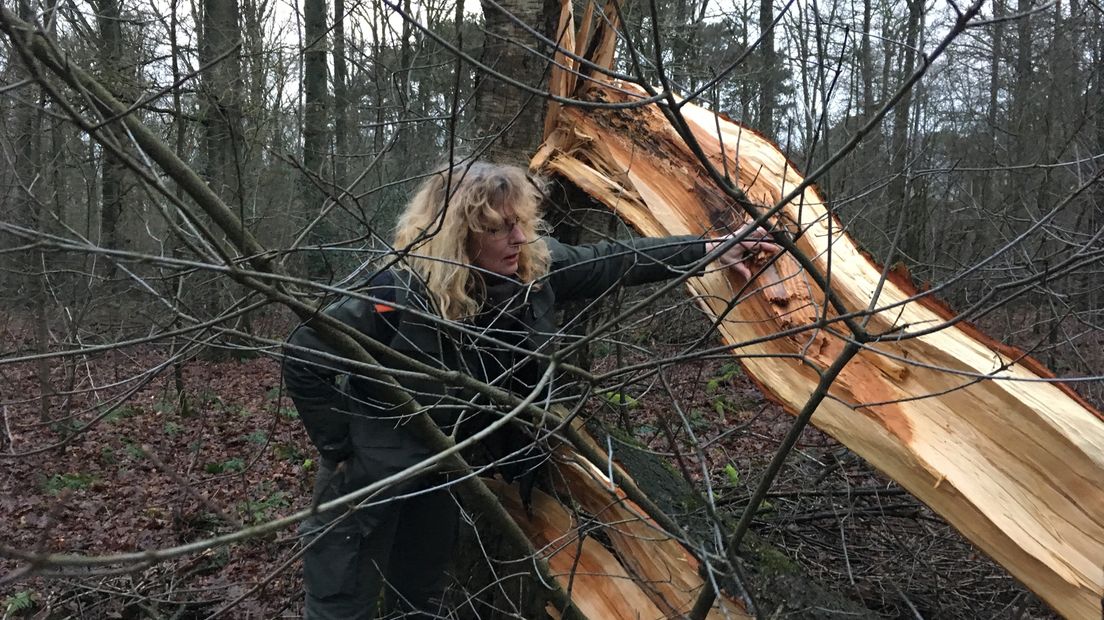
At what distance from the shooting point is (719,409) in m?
5.85

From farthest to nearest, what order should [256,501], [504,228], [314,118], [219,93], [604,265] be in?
[314,118] → [219,93] → [256,501] → [604,265] → [504,228]

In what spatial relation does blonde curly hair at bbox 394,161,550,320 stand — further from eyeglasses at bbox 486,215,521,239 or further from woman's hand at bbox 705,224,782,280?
woman's hand at bbox 705,224,782,280

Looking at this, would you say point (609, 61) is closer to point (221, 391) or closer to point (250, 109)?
point (250, 109)

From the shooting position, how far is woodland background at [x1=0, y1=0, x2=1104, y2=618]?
171 centimetres

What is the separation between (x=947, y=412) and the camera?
216 cm

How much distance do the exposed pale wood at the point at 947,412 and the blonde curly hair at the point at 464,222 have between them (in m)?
0.51

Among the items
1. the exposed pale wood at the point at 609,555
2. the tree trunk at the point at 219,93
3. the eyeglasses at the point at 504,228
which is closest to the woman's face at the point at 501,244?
the eyeglasses at the point at 504,228

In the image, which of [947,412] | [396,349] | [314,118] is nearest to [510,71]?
[396,349]

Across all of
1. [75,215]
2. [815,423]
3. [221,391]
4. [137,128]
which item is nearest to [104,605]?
[137,128]

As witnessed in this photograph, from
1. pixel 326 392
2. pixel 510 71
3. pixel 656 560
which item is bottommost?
pixel 656 560

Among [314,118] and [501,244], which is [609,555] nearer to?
[501,244]

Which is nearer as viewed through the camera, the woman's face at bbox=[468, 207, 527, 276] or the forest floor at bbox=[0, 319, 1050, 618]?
the woman's face at bbox=[468, 207, 527, 276]

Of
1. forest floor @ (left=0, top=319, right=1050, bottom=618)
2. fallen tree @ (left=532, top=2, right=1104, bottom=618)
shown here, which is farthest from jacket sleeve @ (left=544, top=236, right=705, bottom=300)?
forest floor @ (left=0, top=319, right=1050, bottom=618)

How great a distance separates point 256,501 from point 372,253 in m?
3.59
